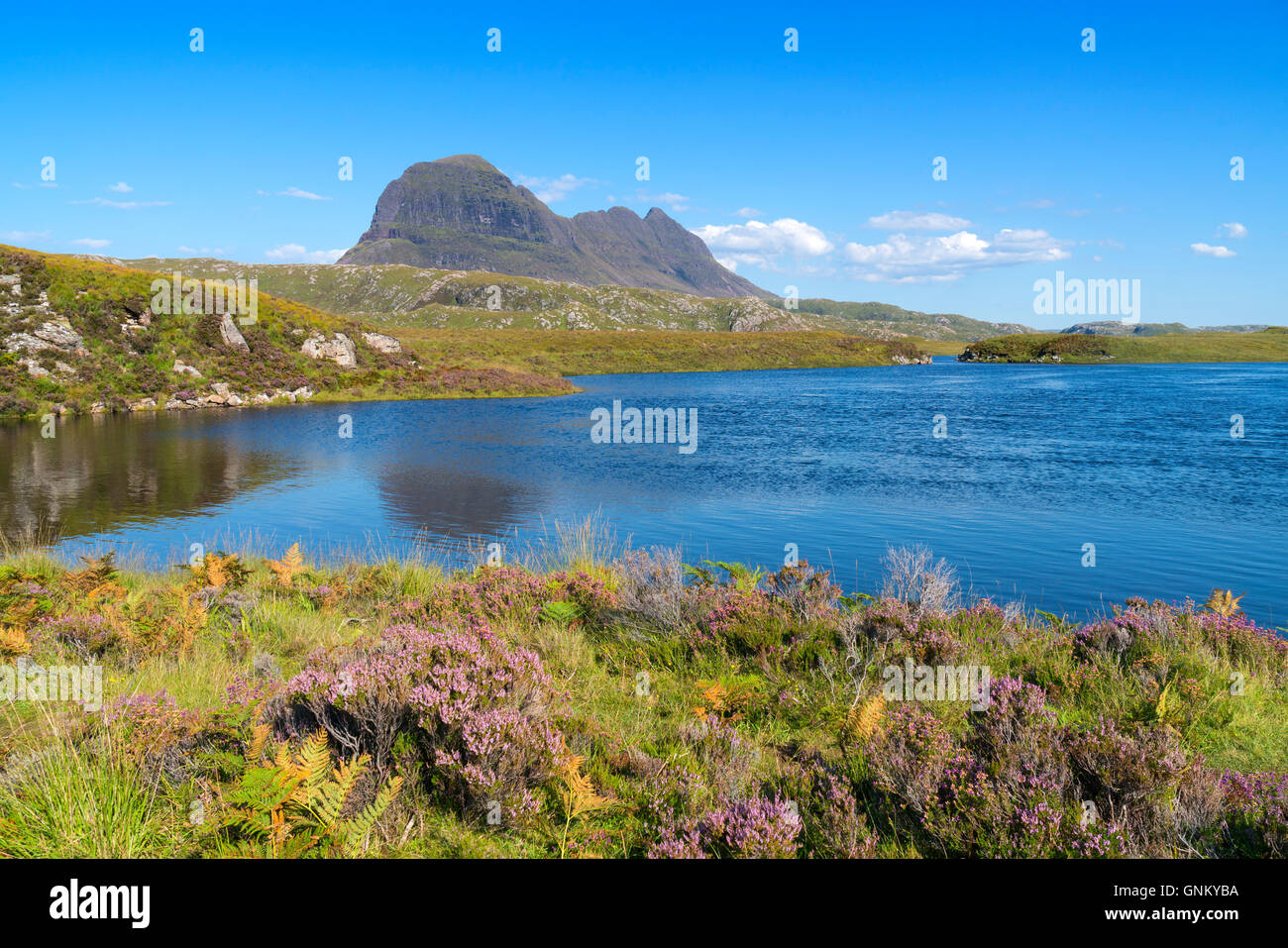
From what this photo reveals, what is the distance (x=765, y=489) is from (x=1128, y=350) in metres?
153

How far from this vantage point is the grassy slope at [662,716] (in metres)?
4.17

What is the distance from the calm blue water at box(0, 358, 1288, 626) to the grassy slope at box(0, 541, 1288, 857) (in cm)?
542

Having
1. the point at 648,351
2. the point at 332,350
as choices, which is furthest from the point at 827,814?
the point at 648,351

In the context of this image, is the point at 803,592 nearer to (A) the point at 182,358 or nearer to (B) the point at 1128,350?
(A) the point at 182,358

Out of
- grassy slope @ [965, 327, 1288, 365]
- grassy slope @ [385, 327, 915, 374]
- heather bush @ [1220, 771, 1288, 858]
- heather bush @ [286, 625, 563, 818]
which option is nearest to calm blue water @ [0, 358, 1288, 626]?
heather bush @ [1220, 771, 1288, 858]

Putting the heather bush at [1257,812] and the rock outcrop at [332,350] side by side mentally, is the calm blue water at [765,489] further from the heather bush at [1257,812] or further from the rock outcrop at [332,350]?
the rock outcrop at [332,350]

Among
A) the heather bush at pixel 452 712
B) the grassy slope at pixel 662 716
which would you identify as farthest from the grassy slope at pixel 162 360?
the heather bush at pixel 452 712

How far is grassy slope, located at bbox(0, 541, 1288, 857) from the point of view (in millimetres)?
4168

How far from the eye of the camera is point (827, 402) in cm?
6097

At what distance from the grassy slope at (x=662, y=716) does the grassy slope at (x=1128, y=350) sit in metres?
150

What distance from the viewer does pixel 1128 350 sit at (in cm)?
14012
